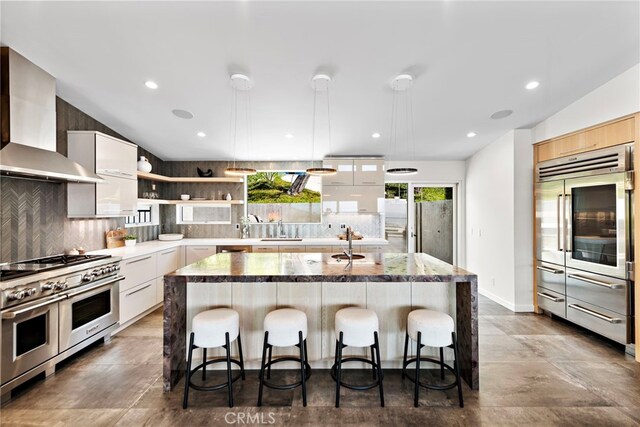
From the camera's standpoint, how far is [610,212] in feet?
10.2

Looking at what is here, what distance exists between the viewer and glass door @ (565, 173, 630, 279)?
2967 millimetres

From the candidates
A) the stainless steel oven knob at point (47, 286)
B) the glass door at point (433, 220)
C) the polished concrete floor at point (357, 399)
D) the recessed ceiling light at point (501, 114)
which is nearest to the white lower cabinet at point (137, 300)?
the polished concrete floor at point (357, 399)

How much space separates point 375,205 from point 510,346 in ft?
9.42

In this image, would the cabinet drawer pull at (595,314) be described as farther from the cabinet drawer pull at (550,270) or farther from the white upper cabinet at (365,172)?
the white upper cabinet at (365,172)

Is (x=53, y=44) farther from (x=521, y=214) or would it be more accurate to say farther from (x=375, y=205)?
(x=521, y=214)

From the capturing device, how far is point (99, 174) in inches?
→ 138

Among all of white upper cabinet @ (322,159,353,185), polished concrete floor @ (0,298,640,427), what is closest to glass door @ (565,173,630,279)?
polished concrete floor @ (0,298,640,427)

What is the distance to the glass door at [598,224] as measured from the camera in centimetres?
297

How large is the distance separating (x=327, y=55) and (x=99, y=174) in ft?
9.85

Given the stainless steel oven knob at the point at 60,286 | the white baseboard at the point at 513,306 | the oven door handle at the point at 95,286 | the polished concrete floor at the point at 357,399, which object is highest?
the stainless steel oven knob at the point at 60,286

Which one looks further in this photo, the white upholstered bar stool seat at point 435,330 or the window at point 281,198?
the window at point 281,198

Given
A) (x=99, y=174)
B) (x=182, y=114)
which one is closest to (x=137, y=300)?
(x=99, y=174)

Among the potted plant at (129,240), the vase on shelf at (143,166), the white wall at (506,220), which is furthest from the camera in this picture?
the vase on shelf at (143,166)

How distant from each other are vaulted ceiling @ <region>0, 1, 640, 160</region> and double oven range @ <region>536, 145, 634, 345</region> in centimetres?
87
